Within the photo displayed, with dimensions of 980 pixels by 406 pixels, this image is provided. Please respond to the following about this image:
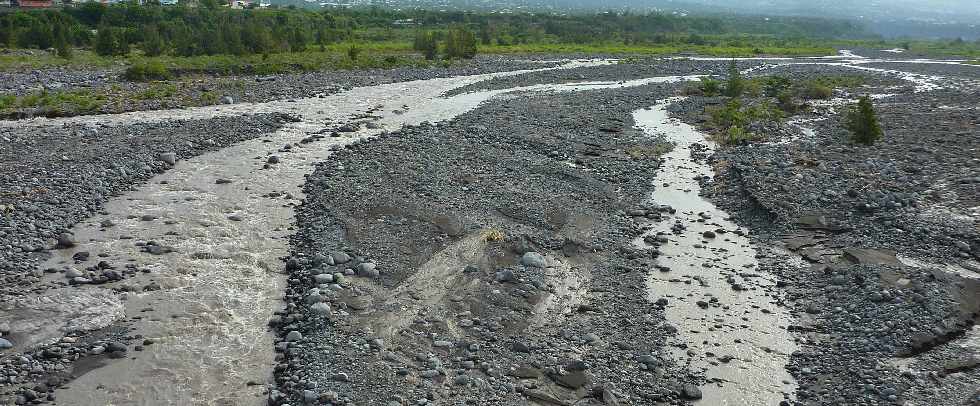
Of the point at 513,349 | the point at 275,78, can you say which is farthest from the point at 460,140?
the point at 275,78

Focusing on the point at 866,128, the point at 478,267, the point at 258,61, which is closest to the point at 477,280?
the point at 478,267

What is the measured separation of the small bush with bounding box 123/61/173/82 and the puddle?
90.2 feet

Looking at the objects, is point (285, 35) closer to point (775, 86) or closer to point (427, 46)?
point (427, 46)

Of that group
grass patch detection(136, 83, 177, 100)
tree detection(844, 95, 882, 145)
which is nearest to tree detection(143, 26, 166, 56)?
grass patch detection(136, 83, 177, 100)

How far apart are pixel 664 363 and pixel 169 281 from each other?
27.6 feet

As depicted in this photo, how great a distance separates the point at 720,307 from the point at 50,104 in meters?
25.2

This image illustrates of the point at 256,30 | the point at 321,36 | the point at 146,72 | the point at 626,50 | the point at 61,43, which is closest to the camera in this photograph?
the point at 146,72

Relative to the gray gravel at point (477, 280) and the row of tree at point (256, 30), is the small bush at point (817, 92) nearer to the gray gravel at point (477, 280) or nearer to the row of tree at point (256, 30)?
the gray gravel at point (477, 280)

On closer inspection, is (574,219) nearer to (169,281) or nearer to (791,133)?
(169,281)

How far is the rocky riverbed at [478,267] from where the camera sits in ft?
33.1

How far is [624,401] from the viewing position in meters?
9.69

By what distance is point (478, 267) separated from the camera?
13711 mm

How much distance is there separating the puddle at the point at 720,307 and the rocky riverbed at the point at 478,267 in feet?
0.19

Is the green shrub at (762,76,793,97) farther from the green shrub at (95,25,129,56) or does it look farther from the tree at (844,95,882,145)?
the green shrub at (95,25,129,56)
